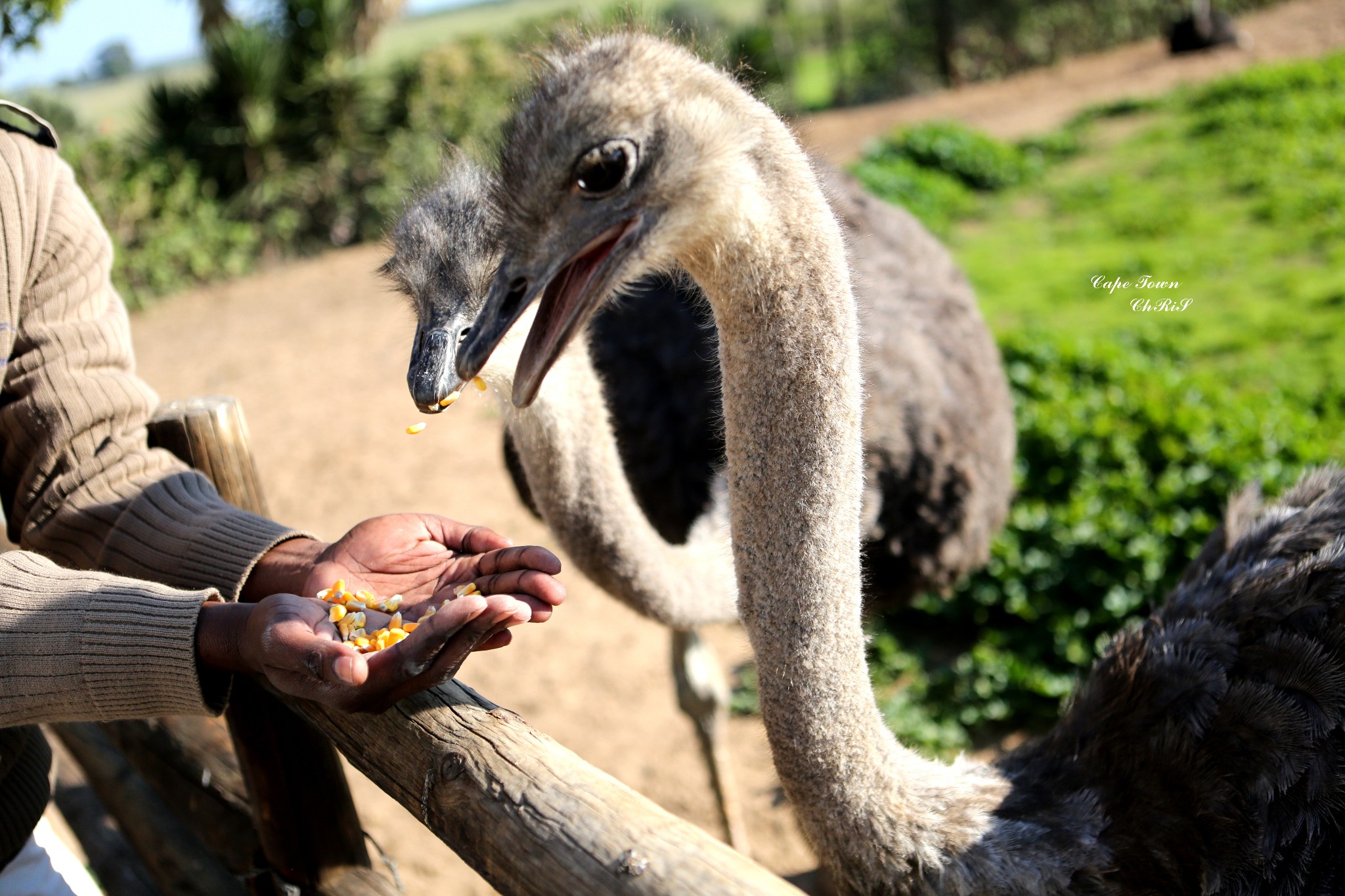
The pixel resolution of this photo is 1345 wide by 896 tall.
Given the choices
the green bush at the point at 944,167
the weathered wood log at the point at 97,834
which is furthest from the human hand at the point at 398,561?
the green bush at the point at 944,167

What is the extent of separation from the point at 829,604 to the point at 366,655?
2.05ft

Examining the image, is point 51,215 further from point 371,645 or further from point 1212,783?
point 1212,783

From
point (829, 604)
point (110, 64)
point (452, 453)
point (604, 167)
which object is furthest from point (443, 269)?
point (110, 64)

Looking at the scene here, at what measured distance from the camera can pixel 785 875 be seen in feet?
10.1

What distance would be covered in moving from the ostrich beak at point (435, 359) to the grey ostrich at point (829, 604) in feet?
0.87

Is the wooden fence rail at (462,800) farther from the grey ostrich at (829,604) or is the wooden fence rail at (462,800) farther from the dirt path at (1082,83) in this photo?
the dirt path at (1082,83)

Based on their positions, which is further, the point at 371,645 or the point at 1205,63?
the point at 1205,63

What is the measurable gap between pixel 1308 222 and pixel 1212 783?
6.54 metres

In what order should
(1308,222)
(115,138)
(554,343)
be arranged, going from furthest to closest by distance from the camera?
1. (115,138)
2. (1308,222)
3. (554,343)

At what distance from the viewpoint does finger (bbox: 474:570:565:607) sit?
4.76ft

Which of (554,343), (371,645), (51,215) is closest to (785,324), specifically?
(554,343)

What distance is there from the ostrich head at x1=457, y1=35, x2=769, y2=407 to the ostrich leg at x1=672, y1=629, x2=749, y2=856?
6.41 feet

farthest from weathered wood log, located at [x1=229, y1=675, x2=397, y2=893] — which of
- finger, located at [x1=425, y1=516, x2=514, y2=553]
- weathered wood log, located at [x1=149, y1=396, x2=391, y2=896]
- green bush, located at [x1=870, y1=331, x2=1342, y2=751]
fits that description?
green bush, located at [x1=870, y1=331, x2=1342, y2=751]

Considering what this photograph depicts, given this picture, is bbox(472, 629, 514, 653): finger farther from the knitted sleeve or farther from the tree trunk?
the tree trunk
